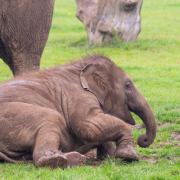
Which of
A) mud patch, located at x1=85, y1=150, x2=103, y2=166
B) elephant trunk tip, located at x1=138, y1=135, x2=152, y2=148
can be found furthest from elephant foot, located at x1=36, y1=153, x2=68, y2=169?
elephant trunk tip, located at x1=138, y1=135, x2=152, y2=148

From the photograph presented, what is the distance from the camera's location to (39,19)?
9695 millimetres

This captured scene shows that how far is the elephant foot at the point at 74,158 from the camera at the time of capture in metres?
6.19

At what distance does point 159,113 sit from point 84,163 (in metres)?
3.22

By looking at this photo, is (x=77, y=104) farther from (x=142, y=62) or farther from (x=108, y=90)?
(x=142, y=62)

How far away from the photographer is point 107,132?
6.67m

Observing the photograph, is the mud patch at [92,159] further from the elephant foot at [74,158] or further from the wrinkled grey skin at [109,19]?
the wrinkled grey skin at [109,19]

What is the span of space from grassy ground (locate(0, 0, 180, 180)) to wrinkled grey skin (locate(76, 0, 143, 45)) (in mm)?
271

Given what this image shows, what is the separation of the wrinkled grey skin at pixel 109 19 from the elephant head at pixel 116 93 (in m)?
10.6

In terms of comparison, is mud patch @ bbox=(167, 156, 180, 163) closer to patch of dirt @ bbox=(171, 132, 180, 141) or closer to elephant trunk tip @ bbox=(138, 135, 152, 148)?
elephant trunk tip @ bbox=(138, 135, 152, 148)

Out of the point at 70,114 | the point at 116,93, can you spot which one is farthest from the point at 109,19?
the point at 70,114

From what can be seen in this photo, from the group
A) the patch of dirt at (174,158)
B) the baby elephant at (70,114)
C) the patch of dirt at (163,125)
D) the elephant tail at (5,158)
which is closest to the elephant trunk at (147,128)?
the baby elephant at (70,114)

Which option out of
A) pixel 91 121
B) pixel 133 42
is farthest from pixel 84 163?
pixel 133 42

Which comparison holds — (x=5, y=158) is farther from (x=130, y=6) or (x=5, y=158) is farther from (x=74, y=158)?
(x=130, y=6)

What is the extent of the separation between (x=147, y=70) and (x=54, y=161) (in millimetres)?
8482
